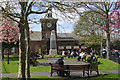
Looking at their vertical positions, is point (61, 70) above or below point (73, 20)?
below

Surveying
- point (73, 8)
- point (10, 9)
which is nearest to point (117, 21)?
point (73, 8)

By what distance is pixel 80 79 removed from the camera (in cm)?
918

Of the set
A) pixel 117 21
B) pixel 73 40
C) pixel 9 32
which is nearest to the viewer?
pixel 117 21

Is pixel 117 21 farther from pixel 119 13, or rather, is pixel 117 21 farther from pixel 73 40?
pixel 73 40

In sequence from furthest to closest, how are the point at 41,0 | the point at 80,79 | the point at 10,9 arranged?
the point at 80,79, the point at 10,9, the point at 41,0

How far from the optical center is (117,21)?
6.27m

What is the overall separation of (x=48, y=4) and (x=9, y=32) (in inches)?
537

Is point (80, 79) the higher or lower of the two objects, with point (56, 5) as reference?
lower

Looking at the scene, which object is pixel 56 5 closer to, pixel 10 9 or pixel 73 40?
pixel 10 9

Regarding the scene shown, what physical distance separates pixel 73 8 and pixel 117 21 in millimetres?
1986

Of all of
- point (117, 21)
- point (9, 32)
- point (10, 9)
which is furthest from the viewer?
point (9, 32)

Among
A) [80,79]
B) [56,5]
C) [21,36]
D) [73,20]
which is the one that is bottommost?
[80,79]

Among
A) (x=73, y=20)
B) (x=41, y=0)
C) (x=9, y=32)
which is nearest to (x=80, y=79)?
(x=73, y=20)

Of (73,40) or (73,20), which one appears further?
(73,40)
